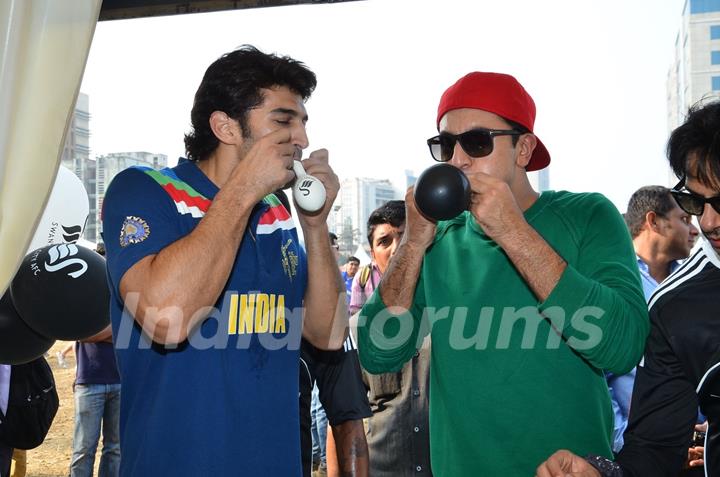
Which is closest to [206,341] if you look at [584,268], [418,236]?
[418,236]

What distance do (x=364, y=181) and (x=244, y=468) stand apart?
221ft

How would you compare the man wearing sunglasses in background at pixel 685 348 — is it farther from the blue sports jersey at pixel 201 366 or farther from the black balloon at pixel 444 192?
the blue sports jersey at pixel 201 366

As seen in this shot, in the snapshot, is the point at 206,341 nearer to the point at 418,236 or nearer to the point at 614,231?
the point at 418,236

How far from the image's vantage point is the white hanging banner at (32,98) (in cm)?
139

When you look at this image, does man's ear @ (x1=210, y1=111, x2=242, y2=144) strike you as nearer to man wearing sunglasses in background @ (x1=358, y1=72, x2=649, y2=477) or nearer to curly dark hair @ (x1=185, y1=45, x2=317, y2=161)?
curly dark hair @ (x1=185, y1=45, x2=317, y2=161)

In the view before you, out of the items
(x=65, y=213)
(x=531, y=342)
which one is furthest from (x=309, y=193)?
(x=65, y=213)

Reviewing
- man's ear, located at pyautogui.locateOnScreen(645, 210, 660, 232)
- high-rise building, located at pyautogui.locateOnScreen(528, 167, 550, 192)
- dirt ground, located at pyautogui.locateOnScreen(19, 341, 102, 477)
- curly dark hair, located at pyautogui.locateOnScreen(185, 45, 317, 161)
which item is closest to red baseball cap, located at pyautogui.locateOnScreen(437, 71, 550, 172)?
high-rise building, located at pyautogui.locateOnScreen(528, 167, 550, 192)

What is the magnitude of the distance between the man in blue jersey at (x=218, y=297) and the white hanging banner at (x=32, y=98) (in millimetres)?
372

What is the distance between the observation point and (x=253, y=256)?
2.01 meters

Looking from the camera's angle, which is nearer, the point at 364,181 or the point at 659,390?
the point at 659,390

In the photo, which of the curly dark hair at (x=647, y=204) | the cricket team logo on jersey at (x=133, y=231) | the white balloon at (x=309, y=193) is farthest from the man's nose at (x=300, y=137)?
the curly dark hair at (x=647, y=204)

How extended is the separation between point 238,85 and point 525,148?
91 cm

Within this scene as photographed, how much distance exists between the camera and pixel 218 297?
1822 mm

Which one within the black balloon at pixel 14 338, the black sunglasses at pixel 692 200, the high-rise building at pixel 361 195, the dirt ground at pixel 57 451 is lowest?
the dirt ground at pixel 57 451
